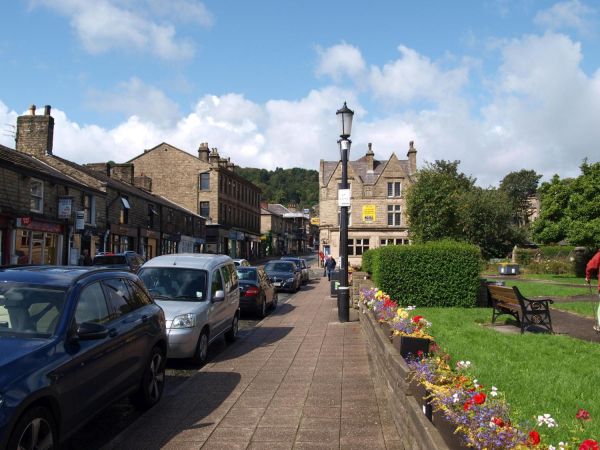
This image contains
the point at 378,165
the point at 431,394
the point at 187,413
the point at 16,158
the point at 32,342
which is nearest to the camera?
the point at 431,394

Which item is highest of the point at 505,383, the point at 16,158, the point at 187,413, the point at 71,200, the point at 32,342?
the point at 16,158

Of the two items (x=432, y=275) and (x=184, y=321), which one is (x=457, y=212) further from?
(x=184, y=321)

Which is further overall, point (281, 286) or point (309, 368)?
point (281, 286)

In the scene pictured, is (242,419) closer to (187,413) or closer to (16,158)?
(187,413)

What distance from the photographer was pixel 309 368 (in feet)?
25.6

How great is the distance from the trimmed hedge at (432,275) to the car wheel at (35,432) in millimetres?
10767

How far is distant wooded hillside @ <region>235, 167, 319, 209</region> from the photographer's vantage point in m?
172

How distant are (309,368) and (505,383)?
324 centimetres

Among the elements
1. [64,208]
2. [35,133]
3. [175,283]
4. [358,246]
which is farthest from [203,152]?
[175,283]

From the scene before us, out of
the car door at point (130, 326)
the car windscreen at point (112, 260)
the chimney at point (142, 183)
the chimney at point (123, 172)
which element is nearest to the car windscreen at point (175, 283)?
the car door at point (130, 326)

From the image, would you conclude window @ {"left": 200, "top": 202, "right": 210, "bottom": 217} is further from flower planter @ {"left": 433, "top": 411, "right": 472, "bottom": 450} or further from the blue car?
flower planter @ {"left": 433, "top": 411, "right": 472, "bottom": 450}

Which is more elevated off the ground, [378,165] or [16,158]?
[378,165]

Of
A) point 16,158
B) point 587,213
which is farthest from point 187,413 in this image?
point 587,213

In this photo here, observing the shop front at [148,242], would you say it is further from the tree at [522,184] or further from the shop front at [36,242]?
the tree at [522,184]
